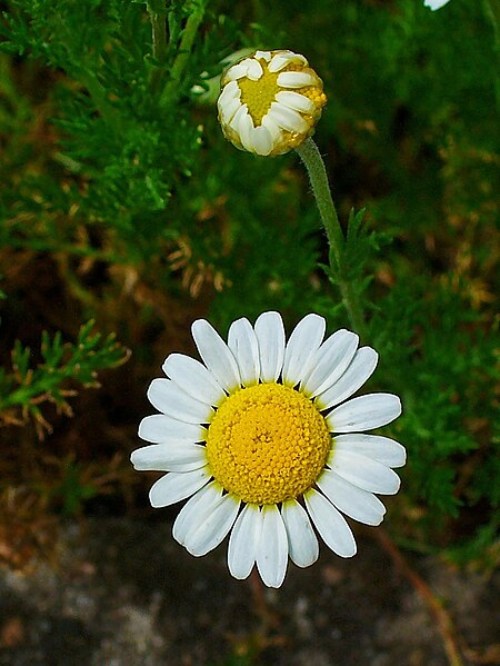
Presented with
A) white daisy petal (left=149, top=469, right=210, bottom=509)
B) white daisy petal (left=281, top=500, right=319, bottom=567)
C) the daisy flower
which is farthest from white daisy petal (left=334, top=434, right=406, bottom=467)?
white daisy petal (left=149, top=469, right=210, bottom=509)

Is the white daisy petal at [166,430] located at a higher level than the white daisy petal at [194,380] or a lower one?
lower

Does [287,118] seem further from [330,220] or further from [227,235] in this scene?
[227,235]

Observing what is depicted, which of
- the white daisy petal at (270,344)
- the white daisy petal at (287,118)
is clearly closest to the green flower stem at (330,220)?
the white daisy petal at (287,118)

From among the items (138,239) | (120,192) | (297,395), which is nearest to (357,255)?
(297,395)

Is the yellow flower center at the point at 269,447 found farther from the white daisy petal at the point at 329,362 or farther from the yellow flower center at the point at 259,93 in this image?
the yellow flower center at the point at 259,93

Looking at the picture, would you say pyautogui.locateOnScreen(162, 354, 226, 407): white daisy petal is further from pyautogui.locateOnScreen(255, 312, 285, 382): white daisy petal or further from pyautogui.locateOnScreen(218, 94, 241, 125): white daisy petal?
pyautogui.locateOnScreen(218, 94, 241, 125): white daisy petal

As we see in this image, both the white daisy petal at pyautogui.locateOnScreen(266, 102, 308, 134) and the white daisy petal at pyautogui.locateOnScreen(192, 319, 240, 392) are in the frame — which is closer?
the white daisy petal at pyautogui.locateOnScreen(266, 102, 308, 134)

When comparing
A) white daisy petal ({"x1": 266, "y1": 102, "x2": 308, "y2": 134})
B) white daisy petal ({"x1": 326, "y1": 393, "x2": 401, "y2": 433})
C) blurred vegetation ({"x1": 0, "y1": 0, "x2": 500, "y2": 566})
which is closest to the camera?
white daisy petal ({"x1": 266, "y1": 102, "x2": 308, "y2": 134})

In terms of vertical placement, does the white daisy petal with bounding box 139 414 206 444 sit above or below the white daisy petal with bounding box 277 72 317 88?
below
